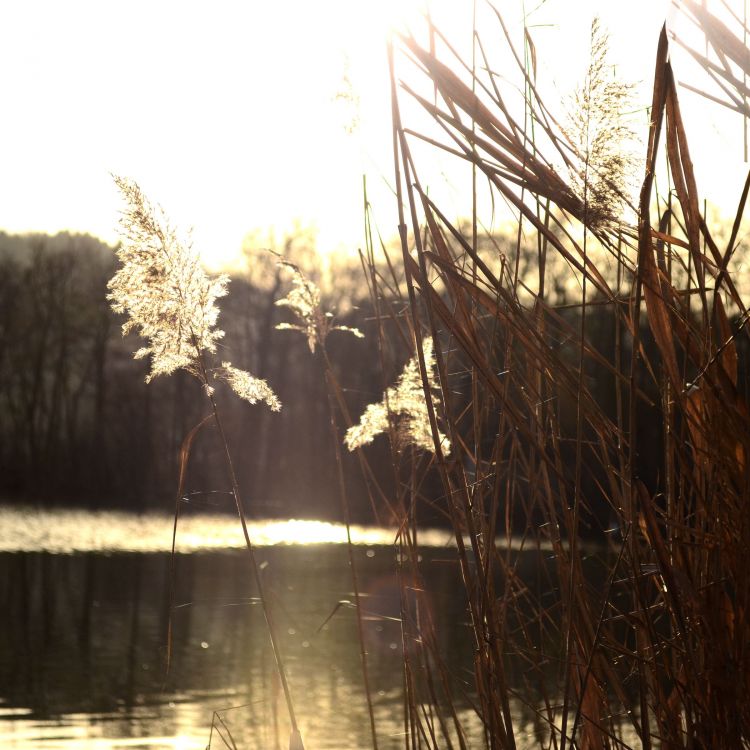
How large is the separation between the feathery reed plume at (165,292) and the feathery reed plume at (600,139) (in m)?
0.60

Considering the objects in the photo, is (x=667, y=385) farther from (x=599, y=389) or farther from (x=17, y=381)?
(x=17, y=381)

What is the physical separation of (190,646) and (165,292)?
6.34 metres

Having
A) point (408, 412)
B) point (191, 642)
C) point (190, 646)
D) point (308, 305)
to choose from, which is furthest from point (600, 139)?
point (191, 642)

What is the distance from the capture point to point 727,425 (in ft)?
3.33

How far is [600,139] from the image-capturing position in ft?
3.37

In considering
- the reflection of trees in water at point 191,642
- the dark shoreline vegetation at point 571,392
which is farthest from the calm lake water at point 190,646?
the dark shoreline vegetation at point 571,392

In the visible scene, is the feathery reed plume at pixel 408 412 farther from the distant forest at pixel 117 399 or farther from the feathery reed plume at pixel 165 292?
the distant forest at pixel 117 399

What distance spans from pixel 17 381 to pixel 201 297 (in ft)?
82.4

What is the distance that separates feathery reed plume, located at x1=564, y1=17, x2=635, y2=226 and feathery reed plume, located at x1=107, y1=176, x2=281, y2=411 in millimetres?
602

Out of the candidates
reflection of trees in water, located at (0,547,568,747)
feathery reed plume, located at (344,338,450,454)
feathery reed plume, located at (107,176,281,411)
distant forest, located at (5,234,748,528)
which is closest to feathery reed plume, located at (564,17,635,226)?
feathery reed plume, located at (344,338,450,454)

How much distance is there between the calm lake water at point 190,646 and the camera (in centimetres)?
476

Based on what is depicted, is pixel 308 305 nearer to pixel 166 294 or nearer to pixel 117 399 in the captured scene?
pixel 166 294

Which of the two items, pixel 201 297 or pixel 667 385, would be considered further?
pixel 201 297

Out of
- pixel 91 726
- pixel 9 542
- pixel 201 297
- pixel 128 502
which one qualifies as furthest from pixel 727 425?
pixel 128 502
